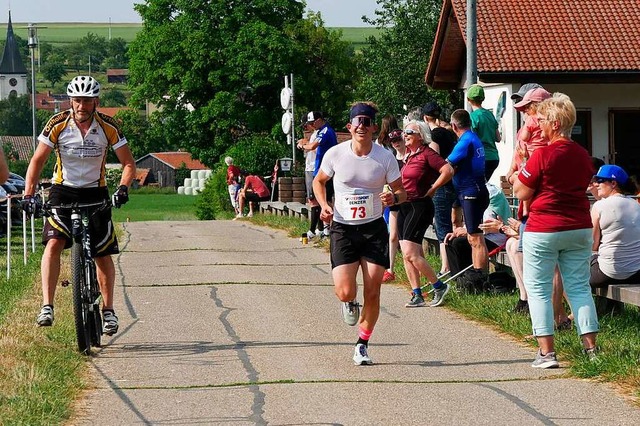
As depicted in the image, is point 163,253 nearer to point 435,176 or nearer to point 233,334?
point 435,176

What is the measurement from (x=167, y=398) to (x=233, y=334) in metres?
2.68

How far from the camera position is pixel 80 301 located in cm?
908

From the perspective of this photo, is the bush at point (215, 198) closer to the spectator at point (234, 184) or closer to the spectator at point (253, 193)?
the spectator at point (234, 184)

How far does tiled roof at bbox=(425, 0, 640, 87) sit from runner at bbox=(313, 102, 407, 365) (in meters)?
20.0

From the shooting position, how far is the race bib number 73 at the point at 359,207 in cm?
900

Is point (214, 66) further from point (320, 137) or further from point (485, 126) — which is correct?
point (485, 126)

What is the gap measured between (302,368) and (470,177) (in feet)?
13.1

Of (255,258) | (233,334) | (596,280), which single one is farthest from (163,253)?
(596,280)

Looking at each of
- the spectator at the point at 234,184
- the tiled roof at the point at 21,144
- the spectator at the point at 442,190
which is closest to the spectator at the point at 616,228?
the spectator at the point at 442,190

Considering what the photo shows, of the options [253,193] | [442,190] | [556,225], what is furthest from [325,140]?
[253,193]

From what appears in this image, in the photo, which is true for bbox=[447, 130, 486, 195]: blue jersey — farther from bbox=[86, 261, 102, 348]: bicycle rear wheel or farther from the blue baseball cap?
bbox=[86, 261, 102, 348]: bicycle rear wheel

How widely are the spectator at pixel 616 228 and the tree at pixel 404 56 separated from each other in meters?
43.5

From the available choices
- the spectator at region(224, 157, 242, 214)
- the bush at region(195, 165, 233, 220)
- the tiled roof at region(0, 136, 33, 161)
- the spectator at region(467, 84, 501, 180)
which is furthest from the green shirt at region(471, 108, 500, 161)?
the tiled roof at region(0, 136, 33, 161)

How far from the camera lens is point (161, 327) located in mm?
10812
